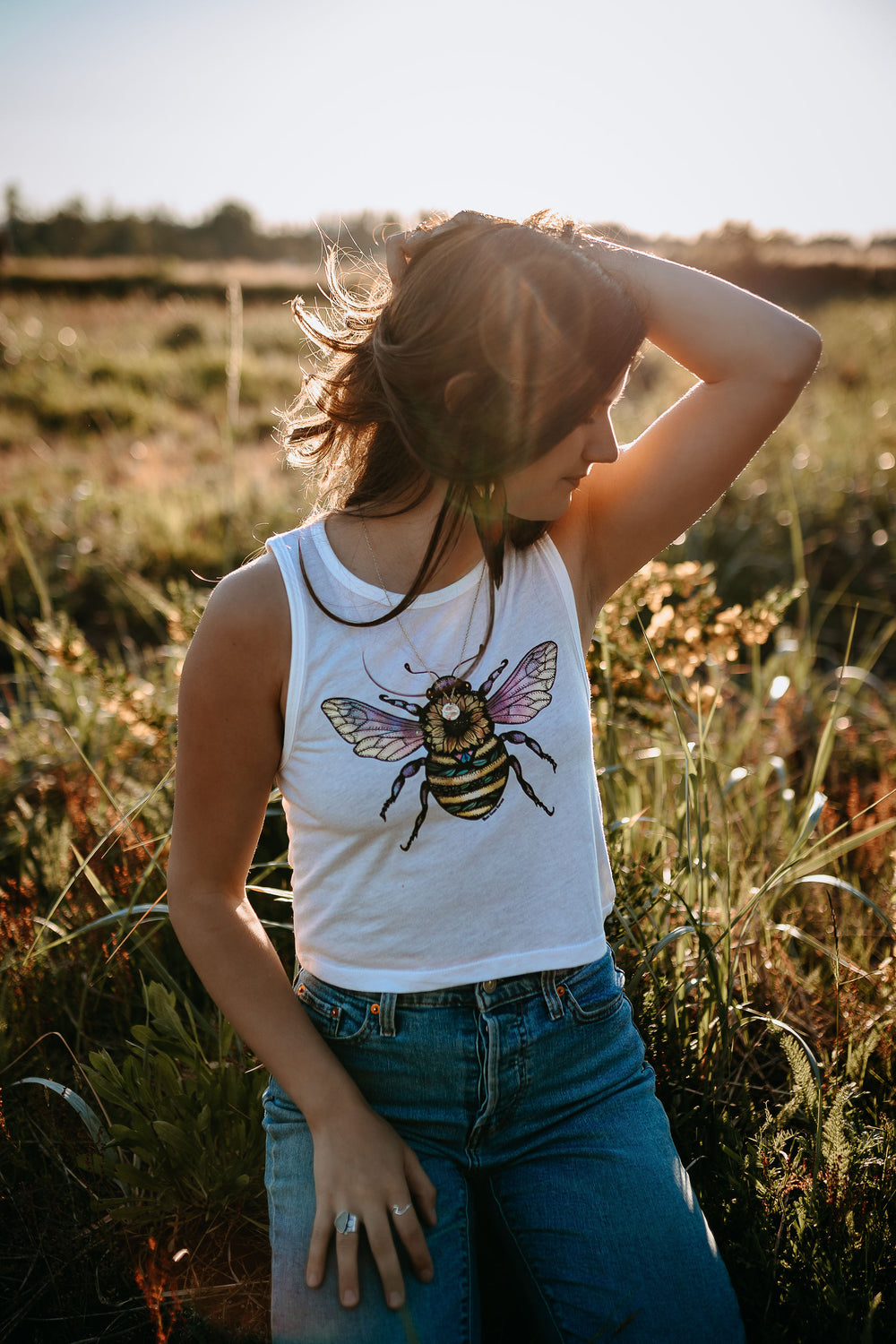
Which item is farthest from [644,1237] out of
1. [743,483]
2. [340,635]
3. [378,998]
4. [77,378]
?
[77,378]

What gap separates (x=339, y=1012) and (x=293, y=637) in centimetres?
52

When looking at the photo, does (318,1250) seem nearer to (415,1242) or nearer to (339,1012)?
(415,1242)

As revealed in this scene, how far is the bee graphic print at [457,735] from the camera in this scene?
46.4 inches

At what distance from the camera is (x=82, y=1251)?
1376 mm

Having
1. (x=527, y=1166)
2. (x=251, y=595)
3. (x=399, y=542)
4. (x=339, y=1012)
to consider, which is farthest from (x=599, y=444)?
(x=527, y=1166)

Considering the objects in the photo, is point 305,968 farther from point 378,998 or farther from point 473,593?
point 473,593

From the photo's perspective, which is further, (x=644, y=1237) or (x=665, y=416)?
(x=665, y=416)

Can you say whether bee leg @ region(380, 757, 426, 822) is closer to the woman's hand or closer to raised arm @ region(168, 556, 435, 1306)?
raised arm @ region(168, 556, 435, 1306)

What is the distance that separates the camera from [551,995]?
1216mm

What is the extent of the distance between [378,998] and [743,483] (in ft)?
13.9

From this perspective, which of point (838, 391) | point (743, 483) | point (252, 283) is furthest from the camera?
point (252, 283)

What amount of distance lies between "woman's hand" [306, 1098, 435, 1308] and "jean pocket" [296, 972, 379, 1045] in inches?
3.7

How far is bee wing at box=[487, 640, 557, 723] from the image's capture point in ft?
4.06

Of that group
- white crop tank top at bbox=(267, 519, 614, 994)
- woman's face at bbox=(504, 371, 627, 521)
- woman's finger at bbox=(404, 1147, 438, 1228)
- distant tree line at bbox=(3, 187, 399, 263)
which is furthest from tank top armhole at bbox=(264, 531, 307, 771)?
distant tree line at bbox=(3, 187, 399, 263)
